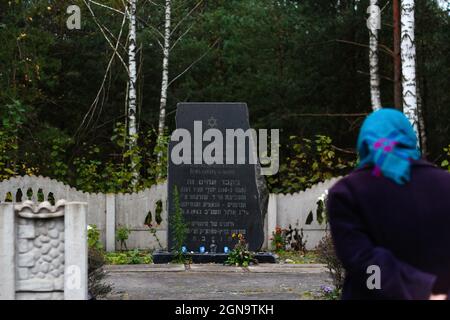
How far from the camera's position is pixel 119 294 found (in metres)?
7.95

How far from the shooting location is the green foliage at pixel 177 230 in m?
11.1

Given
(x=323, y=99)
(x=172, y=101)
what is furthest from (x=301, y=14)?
(x=172, y=101)

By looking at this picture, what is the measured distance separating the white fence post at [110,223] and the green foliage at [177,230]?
210 centimetres

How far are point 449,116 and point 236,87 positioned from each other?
808 cm

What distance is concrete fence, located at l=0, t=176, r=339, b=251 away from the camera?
13297mm

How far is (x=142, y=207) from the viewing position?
13391 millimetres

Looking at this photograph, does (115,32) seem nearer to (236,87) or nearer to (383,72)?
(236,87)

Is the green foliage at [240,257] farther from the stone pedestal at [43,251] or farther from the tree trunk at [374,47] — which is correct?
the tree trunk at [374,47]

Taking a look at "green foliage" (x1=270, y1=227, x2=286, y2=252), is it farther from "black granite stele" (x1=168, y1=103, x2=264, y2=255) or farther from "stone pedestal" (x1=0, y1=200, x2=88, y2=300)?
"stone pedestal" (x1=0, y1=200, x2=88, y2=300)

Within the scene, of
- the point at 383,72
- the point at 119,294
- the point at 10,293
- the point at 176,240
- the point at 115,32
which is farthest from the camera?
the point at 115,32

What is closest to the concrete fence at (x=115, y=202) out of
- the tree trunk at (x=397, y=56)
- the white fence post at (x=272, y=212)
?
the white fence post at (x=272, y=212)

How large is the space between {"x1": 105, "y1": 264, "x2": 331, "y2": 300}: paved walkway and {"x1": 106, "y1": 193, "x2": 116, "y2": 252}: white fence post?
275 centimetres

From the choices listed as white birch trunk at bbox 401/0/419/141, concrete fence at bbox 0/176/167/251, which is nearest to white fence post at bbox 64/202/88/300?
concrete fence at bbox 0/176/167/251

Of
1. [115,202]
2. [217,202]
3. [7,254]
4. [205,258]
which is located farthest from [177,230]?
[7,254]
